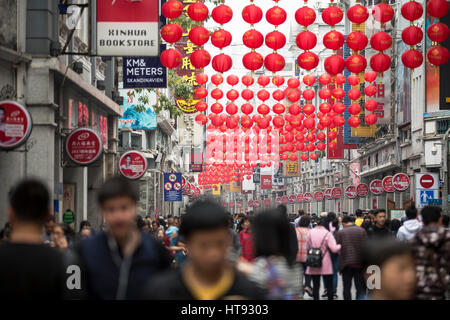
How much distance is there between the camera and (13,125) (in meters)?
13.2

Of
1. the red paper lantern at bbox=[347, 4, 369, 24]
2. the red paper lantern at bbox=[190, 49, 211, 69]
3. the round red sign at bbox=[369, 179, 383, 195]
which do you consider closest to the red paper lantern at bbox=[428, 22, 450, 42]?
the red paper lantern at bbox=[347, 4, 369, 24]

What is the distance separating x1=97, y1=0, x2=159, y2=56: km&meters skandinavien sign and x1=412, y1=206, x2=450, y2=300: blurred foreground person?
9.77 meters

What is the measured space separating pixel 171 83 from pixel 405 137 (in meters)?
21.6

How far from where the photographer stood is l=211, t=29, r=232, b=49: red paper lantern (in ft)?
58.9

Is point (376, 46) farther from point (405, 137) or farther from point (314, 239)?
point (405, 137)

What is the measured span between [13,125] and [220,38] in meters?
6.30

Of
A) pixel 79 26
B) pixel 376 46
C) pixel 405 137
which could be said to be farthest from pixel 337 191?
pixel 376 46

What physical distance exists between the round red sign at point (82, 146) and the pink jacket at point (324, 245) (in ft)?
19.5

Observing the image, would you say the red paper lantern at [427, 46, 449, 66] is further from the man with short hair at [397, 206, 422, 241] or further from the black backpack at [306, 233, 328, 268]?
the black backpack at [306, 233, 328, 268]

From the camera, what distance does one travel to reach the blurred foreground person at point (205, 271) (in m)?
3.92

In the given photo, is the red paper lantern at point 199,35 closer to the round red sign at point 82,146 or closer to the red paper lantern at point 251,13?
the red paper lantern at point 251,13

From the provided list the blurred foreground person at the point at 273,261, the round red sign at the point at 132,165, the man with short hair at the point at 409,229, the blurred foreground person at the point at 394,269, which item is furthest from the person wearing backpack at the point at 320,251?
the round red sign at the point at 132,165

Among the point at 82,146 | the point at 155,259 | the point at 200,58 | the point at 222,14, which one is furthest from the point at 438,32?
the point at 155,259

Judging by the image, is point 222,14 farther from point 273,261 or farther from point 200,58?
point 273,261
